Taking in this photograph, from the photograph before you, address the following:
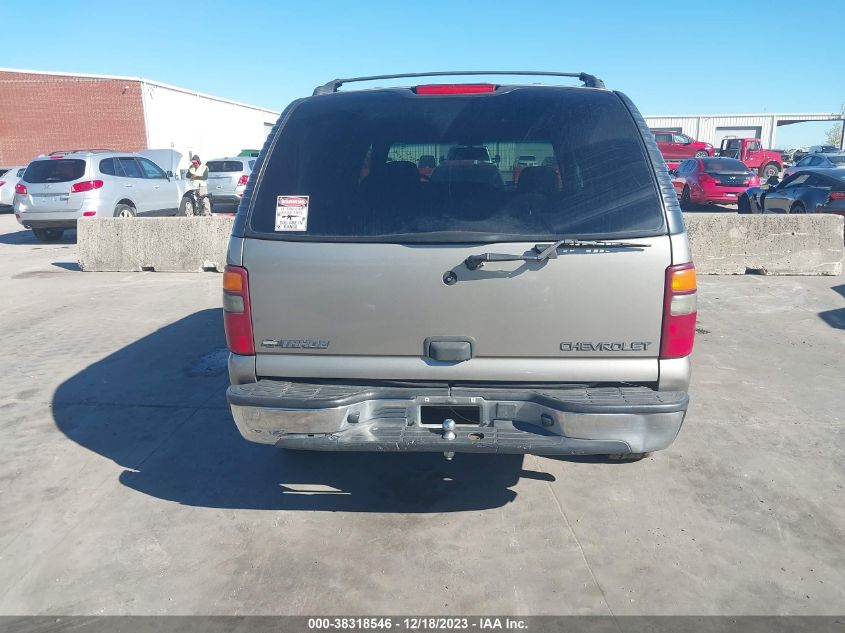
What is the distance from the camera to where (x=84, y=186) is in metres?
13.5

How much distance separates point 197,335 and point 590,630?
5431 mm

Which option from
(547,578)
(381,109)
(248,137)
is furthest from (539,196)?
(248,137)

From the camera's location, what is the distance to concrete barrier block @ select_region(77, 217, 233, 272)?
10617mm

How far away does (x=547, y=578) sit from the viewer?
3045 millimetres

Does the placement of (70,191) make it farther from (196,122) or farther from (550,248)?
(196,122)

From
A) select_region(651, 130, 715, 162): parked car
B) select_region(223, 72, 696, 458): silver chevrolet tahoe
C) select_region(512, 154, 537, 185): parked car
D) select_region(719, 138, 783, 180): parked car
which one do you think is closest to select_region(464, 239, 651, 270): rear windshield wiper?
select_region(223, 72, 696, 458): silver chevrolet tahoe

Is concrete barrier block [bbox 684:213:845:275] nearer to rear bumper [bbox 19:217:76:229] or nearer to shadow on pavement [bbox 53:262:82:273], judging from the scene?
shadow on pavement [bbox 53:262:82:273]

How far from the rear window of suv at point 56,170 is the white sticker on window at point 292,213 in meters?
12.4

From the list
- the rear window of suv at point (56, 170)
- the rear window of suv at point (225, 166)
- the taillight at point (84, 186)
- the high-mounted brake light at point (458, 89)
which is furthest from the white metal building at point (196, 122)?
the high-mounted brake light at point (458, 89)

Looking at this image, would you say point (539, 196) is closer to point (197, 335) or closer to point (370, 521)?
point (370, 521)

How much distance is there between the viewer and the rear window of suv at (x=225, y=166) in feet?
67.8

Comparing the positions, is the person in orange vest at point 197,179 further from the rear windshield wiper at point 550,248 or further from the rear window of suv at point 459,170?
the rear windshield wiper at point 550,248

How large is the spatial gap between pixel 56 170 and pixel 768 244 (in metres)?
13.4

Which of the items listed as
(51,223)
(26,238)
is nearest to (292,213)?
(51,223)
